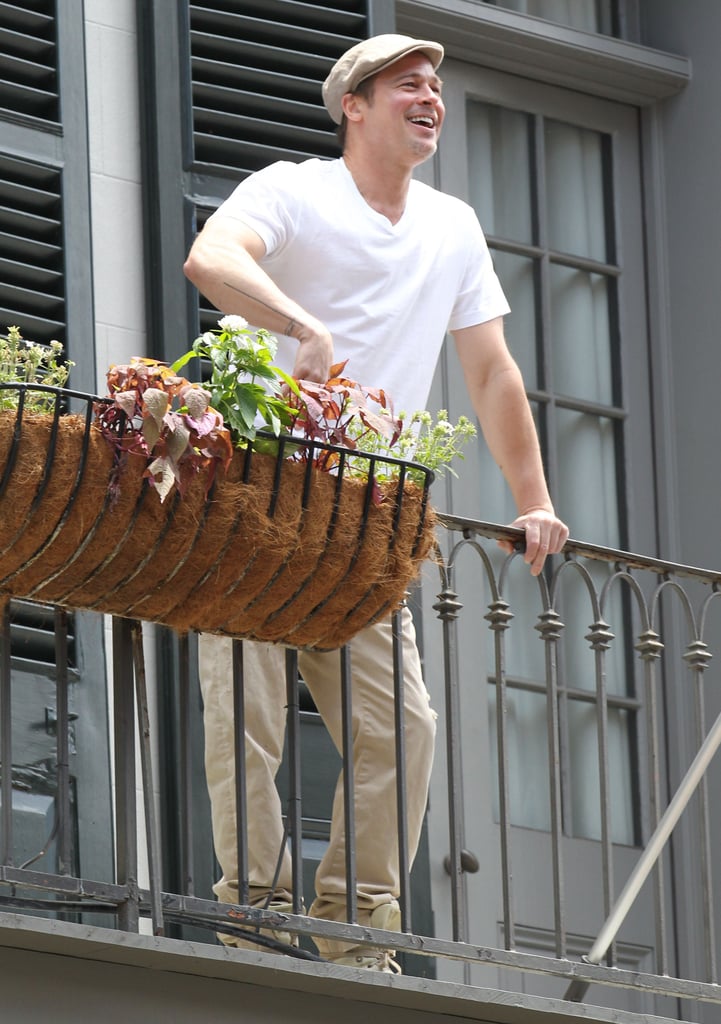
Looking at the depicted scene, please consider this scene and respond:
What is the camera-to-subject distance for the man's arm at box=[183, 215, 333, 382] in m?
4.77

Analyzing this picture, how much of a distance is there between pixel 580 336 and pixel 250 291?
326 centimetres

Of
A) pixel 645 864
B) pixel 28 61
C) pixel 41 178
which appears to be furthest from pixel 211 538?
pixel 28 61

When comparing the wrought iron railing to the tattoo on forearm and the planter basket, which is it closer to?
the planter basket

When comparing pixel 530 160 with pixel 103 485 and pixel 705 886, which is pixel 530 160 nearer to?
pixel 705 886

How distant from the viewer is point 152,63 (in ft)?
21.9

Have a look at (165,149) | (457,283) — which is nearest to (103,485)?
(457,283)

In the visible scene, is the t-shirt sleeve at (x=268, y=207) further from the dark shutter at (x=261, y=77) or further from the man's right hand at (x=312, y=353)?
the dark shutter at (x=261, y=77)

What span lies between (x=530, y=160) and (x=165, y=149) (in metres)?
1.78

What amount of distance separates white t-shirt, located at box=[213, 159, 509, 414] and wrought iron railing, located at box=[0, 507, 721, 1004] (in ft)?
1.20

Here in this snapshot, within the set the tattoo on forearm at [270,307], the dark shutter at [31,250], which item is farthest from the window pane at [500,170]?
the tattoo on forearm at [270,307]

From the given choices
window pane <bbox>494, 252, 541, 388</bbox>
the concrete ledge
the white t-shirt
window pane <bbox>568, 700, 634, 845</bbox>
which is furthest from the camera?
window pane <bbox>494, 252, 541, 388</bbox>

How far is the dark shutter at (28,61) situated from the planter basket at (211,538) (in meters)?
2.20

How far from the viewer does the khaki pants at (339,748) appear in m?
5.05

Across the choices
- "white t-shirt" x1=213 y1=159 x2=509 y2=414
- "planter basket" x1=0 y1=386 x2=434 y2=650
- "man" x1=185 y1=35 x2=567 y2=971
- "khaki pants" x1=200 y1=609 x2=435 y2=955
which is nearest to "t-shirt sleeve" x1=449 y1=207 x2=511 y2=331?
"man" x1=185 y1=35 x2=567 y2=971
